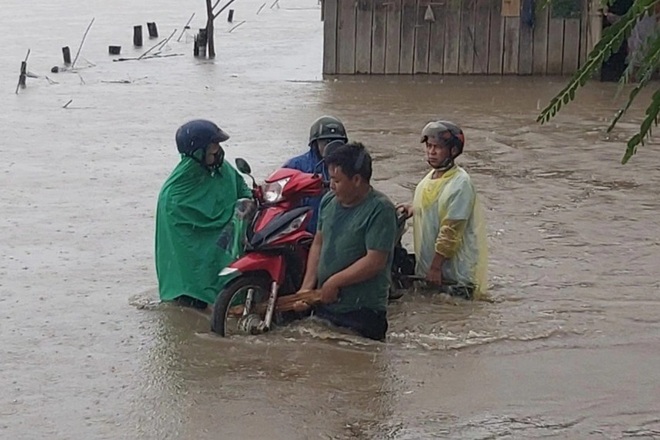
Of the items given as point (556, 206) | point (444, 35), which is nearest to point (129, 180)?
point (556, 206)

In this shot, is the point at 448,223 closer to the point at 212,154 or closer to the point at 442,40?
the point at 212,154

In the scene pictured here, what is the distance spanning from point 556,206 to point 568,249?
180cm

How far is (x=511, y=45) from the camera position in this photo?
22219mm

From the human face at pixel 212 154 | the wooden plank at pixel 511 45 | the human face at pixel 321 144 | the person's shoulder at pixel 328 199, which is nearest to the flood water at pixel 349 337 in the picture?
the person's shoulder at pixel 328 199

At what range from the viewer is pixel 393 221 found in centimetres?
618

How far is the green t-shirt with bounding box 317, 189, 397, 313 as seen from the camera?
6148mm

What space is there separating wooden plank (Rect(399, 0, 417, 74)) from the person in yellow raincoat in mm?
15102

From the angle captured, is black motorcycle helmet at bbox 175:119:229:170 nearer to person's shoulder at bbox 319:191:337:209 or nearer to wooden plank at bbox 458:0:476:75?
person's shoulder at bbox 319:191:337:209

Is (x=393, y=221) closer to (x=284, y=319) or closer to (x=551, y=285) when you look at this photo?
(x=284, y=319)

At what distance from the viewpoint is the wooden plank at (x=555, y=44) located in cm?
2211

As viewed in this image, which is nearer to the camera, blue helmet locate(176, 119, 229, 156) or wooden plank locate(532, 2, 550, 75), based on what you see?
blue helmet locate(176, 119, 229, 156)

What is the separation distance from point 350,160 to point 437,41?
16.5 meters

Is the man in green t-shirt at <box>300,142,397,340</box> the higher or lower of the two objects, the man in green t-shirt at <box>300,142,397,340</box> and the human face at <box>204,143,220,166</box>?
the lower

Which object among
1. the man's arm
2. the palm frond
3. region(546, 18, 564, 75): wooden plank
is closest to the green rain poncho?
the man's arm
